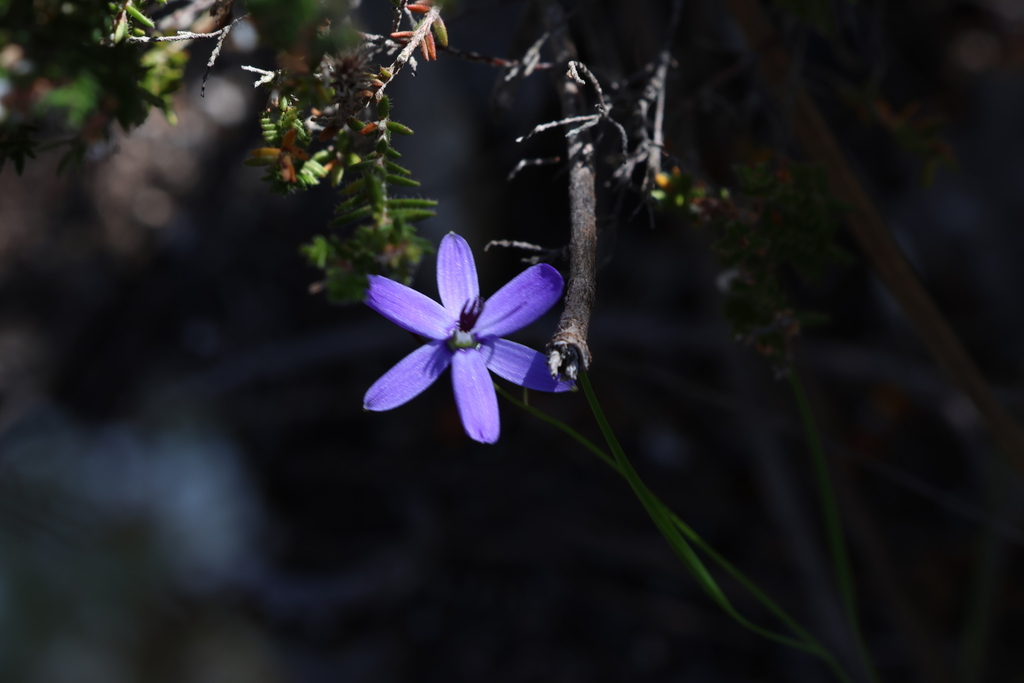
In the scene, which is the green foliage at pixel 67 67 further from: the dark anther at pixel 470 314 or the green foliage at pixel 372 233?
the dark anther at pixel 470 314

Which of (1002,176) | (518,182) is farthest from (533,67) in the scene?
(1002,176)

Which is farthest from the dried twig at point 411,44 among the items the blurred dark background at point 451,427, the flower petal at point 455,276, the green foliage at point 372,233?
the blurred dark background at point 451,427

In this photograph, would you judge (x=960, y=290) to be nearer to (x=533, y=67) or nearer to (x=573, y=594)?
(x=573, y=594)

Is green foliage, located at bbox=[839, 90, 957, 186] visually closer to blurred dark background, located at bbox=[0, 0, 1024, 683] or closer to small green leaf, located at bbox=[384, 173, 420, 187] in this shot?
blurred dark background, located at bbox=[0, 0, 1024, 683]

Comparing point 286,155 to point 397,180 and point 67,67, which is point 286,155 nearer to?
point 397,180

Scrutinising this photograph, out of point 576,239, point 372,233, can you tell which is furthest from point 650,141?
point 372,233

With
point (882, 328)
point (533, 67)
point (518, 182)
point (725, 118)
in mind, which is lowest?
point (882, 328)

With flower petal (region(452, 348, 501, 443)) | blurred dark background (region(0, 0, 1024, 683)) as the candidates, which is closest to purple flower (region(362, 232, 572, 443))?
flower petal (region(452, 348, 501, 443))
